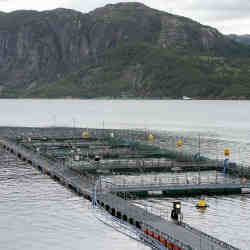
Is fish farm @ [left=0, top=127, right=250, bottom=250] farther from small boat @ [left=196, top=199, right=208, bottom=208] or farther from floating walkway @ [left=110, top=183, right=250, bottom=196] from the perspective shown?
small boat @ [left=196, top=199, right=208, bottom=208]

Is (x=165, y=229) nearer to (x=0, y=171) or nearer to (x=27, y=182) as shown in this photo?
(x=27, y=182)

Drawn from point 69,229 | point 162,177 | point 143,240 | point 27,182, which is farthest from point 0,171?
point 143,240

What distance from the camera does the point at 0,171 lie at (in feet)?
339

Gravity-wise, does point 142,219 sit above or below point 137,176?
below

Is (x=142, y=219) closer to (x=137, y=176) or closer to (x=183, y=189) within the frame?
(x=183, y=189)

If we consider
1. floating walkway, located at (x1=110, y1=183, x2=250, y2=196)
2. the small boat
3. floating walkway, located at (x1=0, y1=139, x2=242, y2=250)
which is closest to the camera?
floating walkway, located at (x1=0, y1=139, x2=242, y2=250)

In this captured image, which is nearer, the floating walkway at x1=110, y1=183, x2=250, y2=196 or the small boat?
the small boat

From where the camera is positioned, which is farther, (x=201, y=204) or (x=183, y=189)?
(x=183, y=189)

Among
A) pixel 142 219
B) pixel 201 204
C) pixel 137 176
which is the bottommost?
pixel 201 204

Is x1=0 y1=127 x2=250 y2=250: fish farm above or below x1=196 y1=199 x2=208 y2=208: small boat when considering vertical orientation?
above

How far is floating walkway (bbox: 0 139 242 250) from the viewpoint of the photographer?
52.6 metres

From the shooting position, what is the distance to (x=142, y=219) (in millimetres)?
61688

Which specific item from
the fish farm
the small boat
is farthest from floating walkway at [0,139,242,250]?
the small boat

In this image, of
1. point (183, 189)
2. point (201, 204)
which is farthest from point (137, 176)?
point (201, 204)
